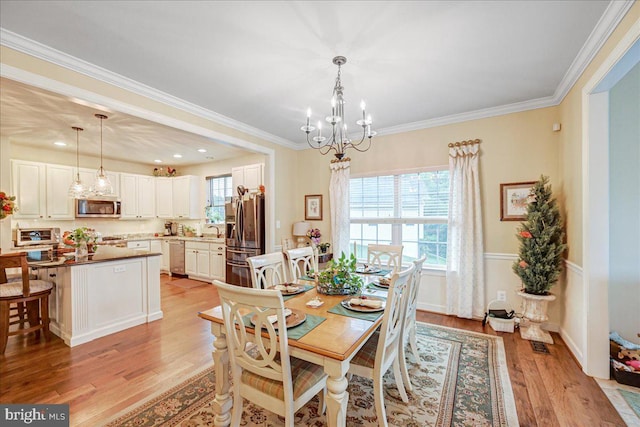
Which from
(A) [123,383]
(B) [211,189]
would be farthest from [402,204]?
(B) [211,189]

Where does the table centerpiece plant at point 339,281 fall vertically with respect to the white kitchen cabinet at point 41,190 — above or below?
below

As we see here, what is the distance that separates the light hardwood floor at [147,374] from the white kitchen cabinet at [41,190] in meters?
2.74

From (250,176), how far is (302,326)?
389 centimetres

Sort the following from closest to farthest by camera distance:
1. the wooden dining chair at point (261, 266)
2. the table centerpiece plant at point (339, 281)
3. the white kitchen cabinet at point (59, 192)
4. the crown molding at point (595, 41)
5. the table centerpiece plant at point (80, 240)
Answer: the crown molding at point (595, 41) → the table centerpiece plant at point (339, 281) → the wooden dining chair at point (261, 266) → the table centerpiece plant at point (80, 240) → the white kitchen cabinet at point (59, 192)

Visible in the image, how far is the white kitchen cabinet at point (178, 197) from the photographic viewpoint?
6297mm

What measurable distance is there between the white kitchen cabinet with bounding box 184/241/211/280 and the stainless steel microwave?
1597 mm

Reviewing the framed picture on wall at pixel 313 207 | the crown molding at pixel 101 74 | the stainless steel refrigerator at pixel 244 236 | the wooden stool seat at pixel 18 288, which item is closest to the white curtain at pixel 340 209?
the framed picture on wall at pixel 313 207

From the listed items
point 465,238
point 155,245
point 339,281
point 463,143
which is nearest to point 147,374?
point 339,281

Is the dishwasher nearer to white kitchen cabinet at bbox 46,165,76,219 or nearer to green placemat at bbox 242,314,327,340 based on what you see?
white kitchen cabinet at bbox 46,165,76,219

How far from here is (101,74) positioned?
2.44 metres

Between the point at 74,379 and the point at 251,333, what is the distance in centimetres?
194

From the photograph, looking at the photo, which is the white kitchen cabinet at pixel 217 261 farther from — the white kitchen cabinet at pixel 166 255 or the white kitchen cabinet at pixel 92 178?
the white kitchen cabinet at pixel 92 178

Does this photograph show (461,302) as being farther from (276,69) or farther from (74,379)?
(74,379)

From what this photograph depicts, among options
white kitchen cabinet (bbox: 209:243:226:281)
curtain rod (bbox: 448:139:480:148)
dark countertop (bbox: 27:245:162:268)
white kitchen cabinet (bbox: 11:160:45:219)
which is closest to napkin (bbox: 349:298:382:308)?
curtain rod (bbox: 448:139:480:148)
